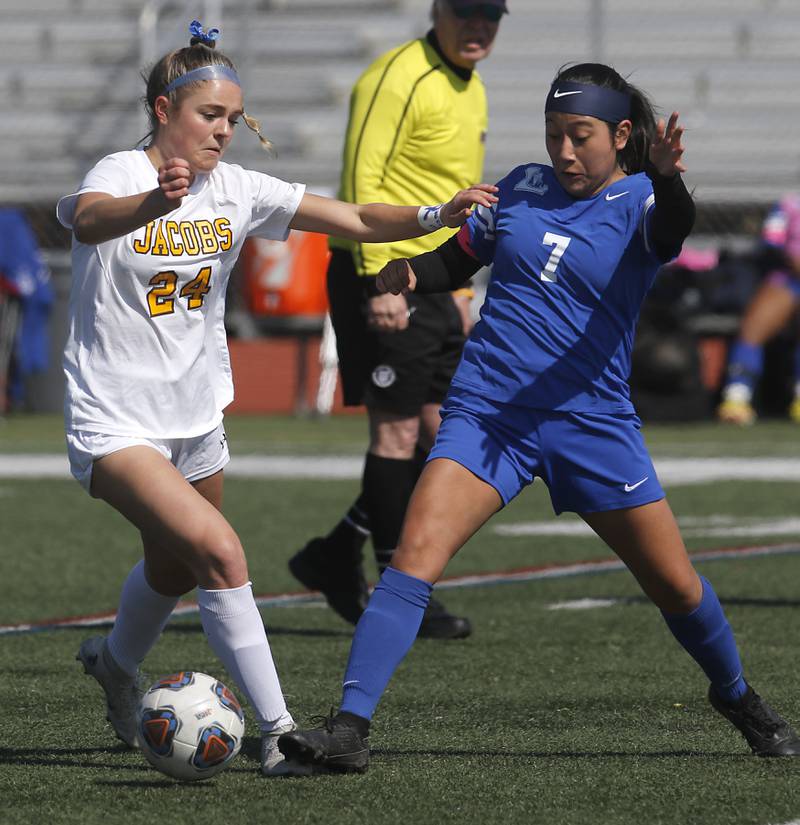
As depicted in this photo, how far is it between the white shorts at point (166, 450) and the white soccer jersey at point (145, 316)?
2cm

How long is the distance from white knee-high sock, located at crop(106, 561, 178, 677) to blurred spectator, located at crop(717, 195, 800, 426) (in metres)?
11.2

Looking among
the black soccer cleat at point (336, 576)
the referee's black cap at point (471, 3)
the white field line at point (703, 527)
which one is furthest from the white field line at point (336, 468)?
the referee's black cap at point (471, 3)

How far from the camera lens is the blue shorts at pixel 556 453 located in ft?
13.5

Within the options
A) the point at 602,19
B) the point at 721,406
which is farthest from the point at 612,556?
the point at 602,19

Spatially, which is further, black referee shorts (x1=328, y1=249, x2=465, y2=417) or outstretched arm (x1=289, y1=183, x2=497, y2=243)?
black referee shorts (x1=328, y1=249, x2=465, y2=417)

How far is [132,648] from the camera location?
449 cm

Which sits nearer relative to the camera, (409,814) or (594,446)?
(409,814)

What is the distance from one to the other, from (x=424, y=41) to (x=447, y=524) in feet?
9.40

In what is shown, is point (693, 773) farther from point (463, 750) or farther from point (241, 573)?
point (241, 573)

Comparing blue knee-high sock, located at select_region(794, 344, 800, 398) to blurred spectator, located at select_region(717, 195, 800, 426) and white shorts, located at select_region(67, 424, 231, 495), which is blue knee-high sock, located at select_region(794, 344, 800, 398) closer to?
blurred spectator, located at select_region(717, 195, 800, 426)

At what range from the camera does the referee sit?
6.20 meters

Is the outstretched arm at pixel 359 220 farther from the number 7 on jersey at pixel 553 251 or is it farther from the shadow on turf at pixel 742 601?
the shadow on turf at pixel 742 601

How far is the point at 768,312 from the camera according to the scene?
15.2 meters

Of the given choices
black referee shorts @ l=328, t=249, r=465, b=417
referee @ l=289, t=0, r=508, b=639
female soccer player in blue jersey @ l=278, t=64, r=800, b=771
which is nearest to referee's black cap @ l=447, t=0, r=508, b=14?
referee @ l=289, t=0, r=508, b=639
